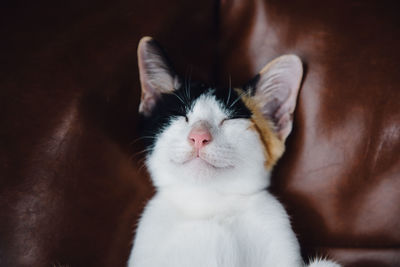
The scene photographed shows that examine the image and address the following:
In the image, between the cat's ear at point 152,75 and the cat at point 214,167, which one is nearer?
the cat at point 214,167

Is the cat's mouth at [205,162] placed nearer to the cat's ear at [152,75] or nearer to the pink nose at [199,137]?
the pink nose at [199,137]

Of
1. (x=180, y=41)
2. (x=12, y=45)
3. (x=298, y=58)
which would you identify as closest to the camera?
(x=12, y=45)

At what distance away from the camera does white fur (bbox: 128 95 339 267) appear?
92 centimetres

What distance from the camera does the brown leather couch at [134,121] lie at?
0.93 meters

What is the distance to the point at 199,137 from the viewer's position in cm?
92

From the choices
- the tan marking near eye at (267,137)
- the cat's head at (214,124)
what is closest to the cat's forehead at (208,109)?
the cat's head at (214,124)

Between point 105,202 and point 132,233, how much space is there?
16 centimetres

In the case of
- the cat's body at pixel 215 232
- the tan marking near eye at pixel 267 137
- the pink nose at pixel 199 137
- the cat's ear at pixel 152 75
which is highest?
the cat's ear at pixel 152 75

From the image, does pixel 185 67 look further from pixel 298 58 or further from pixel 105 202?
pixel 105 202

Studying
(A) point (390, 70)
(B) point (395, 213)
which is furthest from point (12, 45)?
(B) point (395, 213)

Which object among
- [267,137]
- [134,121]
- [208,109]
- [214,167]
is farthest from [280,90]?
[134,121]

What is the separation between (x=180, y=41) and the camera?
1.20m

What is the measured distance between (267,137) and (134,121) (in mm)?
455

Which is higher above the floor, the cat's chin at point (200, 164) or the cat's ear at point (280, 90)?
the cat's ear at point (280, 90)
